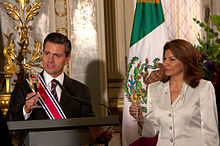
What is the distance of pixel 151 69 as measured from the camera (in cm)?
387

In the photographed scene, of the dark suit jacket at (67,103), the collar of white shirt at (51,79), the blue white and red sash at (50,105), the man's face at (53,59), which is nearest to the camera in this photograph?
the blue white and red sash at (50,105)

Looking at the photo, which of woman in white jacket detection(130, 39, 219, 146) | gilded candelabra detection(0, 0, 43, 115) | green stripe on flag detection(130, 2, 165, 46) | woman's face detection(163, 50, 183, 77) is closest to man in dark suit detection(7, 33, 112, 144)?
woman in white jacket detection(130, 39, 219, 146)

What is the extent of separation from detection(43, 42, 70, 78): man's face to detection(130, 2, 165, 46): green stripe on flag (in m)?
1.38

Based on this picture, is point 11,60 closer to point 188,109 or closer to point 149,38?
point 149,38

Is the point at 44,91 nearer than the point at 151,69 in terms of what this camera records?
Yes

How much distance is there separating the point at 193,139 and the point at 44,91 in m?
1.12

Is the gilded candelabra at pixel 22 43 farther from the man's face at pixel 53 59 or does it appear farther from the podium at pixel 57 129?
the podium at pixel 57 129

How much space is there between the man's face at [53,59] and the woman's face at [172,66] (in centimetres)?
89

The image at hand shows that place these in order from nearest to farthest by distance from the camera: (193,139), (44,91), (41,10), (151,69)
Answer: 1. (44,91)
2. (193,139)
3. (151,69)
4. (41,10)

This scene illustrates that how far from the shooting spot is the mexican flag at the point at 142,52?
380 centimetres

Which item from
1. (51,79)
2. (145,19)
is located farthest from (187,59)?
(145,19)

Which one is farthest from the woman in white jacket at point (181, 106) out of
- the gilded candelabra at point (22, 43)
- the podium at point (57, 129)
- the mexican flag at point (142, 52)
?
the gilded candelabra at point (22, 43)

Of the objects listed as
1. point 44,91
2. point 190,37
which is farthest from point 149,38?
point 44,91

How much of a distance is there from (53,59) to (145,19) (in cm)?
165
